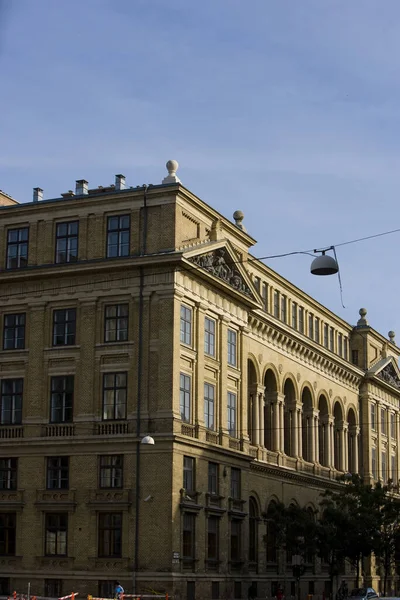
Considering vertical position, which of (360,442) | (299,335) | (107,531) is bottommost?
(107,531)

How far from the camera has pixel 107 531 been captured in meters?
56.1

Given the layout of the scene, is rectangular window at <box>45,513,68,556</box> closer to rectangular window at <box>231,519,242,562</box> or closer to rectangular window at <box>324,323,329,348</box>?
rectangular window at <box>231,519,242,562</box>

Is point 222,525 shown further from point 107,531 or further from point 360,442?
point 360,442

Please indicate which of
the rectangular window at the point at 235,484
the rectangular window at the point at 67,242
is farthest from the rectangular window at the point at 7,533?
the rectangular window at the point at 67,242

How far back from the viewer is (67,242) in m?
60.4

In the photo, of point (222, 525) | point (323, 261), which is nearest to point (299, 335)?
point (222, 525)

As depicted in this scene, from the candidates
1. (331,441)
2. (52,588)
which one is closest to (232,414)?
(52,588)

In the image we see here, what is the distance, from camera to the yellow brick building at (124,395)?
183 ft

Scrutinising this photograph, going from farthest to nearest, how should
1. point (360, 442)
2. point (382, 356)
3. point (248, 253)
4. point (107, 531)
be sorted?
point (382, 356)
point (360, 442)
point (248, 253)
point (107, 531)

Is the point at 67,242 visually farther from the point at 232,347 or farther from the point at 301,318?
the point at 301,318

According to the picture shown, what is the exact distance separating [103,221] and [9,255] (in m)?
5.95

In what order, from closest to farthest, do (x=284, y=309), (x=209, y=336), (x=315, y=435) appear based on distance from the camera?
(x=209, y=336) → (x=284, y=309) → (x=315, y=435)

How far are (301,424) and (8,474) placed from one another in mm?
27621

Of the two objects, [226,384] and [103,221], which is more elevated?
[103,221]
